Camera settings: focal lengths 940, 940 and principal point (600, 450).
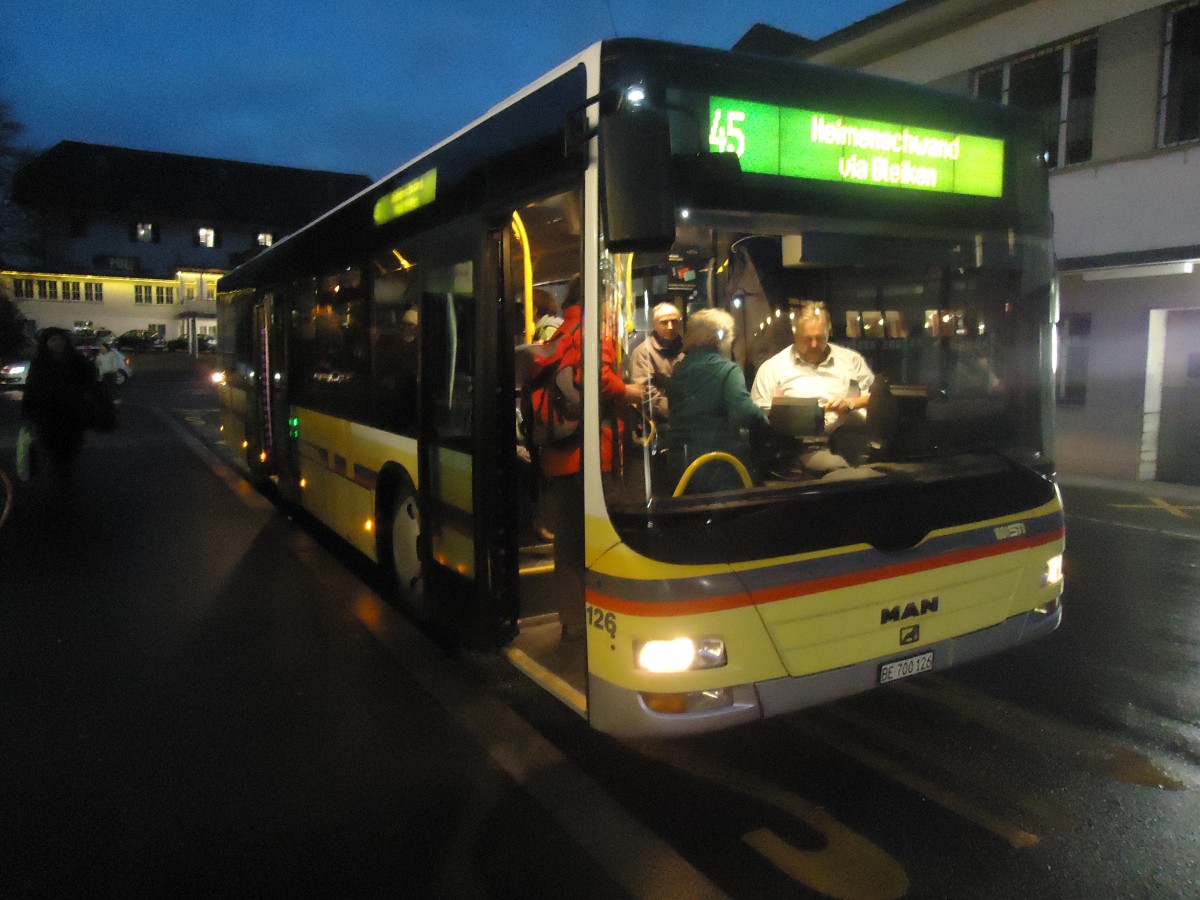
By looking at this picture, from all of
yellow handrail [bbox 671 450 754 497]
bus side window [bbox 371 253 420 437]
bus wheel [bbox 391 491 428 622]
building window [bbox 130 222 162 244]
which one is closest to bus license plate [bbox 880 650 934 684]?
yellow handrail [bbox 671 450 754 497]

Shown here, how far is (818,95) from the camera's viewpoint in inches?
156

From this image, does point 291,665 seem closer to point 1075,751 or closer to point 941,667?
point 941,667

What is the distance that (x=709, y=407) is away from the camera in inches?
155

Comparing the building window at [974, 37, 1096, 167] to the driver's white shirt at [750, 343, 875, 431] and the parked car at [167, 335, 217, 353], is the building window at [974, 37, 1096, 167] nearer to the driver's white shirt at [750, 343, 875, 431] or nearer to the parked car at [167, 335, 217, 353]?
the driver's white shirt at [750, 343, 875, 431]

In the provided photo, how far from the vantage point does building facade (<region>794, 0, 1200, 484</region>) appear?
1222cm

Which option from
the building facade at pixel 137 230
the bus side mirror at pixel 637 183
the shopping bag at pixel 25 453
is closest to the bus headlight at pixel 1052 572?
the bus side mirror at pixel 637 183

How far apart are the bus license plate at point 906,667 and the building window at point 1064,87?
1170 cm

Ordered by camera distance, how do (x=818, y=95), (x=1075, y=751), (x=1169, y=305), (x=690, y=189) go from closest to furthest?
(x=690, y=189)
(x=818, y=95)
(x=1075, y=751)
(x=1169, y=305)

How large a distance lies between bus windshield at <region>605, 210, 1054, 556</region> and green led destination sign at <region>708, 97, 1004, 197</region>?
8.0 inches

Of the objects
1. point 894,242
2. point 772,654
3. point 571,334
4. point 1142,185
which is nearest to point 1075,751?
point 772,654

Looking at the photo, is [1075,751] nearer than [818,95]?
No

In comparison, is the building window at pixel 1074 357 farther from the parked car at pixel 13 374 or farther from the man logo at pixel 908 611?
the parked car at pixel 13 374

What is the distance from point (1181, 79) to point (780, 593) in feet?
40.4

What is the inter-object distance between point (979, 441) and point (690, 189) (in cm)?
190
